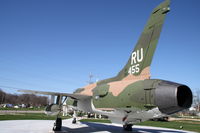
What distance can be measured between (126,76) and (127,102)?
2069mm

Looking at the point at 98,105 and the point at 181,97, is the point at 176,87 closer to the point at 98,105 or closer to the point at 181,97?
the point at 181,97

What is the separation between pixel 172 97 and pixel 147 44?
10.6 ft

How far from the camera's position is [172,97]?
23.3 feet

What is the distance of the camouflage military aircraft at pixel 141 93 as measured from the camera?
24.1 ft

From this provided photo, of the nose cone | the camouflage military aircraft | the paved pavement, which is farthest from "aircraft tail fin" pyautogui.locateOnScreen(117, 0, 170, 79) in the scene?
the paved pavement

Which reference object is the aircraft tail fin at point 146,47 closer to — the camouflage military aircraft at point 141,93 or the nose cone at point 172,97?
the camouflage military aircraft at point 141,93

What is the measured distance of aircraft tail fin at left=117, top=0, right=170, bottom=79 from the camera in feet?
30.0

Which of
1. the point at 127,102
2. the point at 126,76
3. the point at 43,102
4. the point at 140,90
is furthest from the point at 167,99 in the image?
the point at 43,102

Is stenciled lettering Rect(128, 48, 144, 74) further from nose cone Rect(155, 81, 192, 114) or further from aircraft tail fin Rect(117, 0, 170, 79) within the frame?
nose cone Rect(155, 81, 192, 114)

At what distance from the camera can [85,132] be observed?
1250cm

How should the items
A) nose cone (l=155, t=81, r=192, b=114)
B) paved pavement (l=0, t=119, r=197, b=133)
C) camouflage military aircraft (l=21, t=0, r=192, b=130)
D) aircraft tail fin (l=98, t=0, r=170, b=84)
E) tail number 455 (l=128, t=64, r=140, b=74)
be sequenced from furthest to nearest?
paved pavement (l=0, t=119, r=197, b=133) → tail number 455 (l=128, t=64, r=140, b=74) → aircraft tail fin (l=98, t=0, r=170, b=84) → camouflage military aircraft (l=21, t=0, r=192, b=130) → nose cone (l=155, t=81, r=192, b=114)

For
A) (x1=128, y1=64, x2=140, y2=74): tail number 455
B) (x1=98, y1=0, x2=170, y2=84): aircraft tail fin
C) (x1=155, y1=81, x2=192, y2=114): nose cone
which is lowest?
(x1=155, y1=81, x2=192, y2=114): nose cone

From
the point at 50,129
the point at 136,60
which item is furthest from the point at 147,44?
the point at 50,129

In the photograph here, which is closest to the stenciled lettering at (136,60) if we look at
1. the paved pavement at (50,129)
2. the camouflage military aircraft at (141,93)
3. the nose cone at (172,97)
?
the camouflage military aircraft at (141,93)
